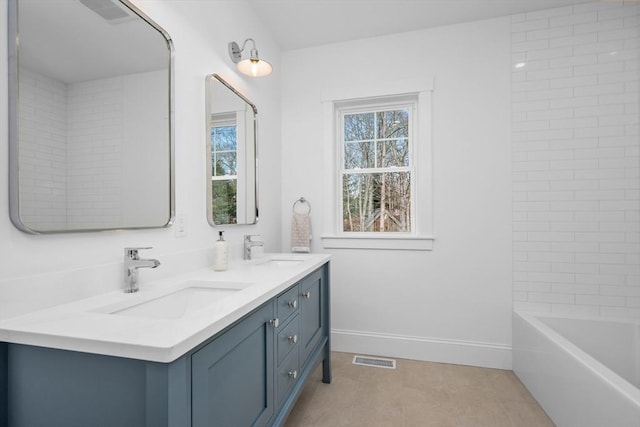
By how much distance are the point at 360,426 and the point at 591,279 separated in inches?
75.7

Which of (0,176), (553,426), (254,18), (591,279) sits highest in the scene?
(254,18)

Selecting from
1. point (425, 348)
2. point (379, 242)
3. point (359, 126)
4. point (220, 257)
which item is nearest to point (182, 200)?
point (220, 257)

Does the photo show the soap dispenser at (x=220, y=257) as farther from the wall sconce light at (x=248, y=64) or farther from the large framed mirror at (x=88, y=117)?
the wall sconce light at (x=248, y=64)

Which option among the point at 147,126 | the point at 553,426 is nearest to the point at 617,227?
the point at 553,426

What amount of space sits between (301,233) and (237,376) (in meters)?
1.70

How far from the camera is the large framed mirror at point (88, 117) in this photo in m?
0.93

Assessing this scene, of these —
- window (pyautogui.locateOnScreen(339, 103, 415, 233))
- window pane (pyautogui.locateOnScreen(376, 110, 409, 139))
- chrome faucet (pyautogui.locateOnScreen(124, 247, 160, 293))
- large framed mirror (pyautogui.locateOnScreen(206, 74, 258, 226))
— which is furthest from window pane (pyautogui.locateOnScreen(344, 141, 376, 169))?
chrome faucet (pyautogui.locateOnScreen(124, 247, 160, 293))

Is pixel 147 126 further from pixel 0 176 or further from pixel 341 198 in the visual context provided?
pixel 341 198

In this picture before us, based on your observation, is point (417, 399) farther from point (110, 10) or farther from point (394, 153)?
point (110, 10)

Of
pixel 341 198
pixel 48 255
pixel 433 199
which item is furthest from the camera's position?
pixel 341 198

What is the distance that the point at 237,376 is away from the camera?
1017 mm

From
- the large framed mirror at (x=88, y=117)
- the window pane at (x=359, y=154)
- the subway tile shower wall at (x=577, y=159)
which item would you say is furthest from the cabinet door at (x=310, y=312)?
the subway tile shower wall at (x=577, y=159)

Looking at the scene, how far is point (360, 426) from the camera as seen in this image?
1.72m

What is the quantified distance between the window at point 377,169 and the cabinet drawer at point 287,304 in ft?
4.48
